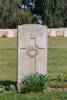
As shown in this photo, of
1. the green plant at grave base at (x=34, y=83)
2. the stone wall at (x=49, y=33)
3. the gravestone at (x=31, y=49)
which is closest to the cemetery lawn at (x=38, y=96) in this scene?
the green plant at grave base at (x=34, y=83)

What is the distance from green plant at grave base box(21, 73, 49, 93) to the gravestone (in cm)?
37

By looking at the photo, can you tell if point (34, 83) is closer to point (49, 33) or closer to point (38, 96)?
point (38, 96)

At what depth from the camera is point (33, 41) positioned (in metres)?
8.09

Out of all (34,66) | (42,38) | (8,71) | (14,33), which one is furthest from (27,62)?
(14,33)

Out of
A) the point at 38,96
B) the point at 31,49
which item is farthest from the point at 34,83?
the point at 31,49

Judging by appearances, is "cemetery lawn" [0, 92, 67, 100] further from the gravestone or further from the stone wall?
the stone wall

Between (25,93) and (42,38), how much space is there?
1501 millimetres

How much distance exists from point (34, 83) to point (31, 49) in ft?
3.20

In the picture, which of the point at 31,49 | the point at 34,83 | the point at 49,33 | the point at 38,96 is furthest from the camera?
the point at 49,33

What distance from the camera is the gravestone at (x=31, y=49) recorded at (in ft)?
26.5

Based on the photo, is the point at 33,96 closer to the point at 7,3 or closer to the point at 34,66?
the point at 34,66

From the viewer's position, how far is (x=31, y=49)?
8094 mm

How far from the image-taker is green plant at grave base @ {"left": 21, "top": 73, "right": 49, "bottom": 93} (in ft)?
25.0

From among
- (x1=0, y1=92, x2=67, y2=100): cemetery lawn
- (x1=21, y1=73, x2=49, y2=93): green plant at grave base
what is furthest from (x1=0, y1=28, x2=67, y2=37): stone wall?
(x1=0, y1=92, x2=67, y2=100): cemetery lawn
